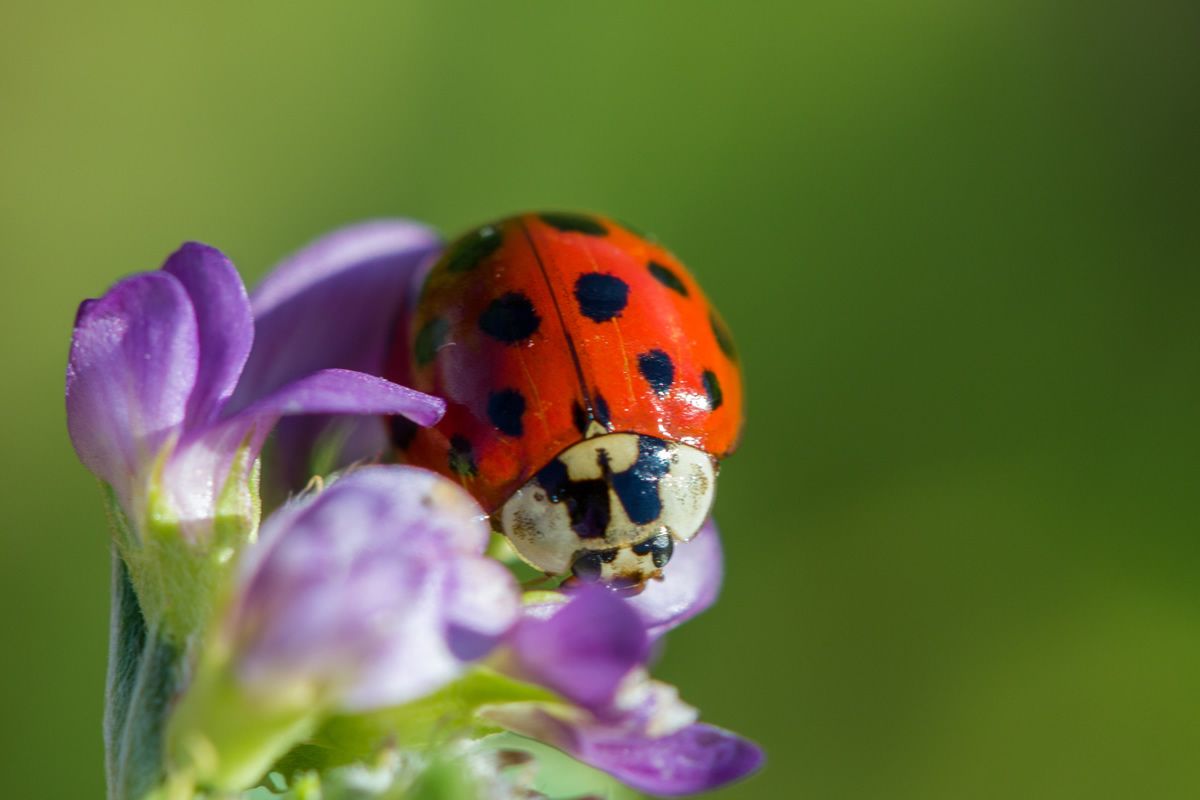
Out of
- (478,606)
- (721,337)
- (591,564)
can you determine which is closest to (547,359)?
(591,564)

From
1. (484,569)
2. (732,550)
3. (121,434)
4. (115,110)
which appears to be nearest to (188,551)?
(121,434)

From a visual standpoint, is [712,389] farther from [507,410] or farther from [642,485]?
[507,410]

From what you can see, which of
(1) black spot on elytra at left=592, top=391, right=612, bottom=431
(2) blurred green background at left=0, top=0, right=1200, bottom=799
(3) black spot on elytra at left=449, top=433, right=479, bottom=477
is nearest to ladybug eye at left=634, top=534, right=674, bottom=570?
(1) black spot on elytra at left=592, top=391, right=612, bottom=431

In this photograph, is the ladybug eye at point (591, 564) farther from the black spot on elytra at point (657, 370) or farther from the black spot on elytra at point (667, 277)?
the black spot on elytra at point (667, 277)

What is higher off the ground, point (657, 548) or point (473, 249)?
point (473, 249)

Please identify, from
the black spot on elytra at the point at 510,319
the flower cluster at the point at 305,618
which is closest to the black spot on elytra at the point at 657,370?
the black spot on elytra at the point at 510,319
